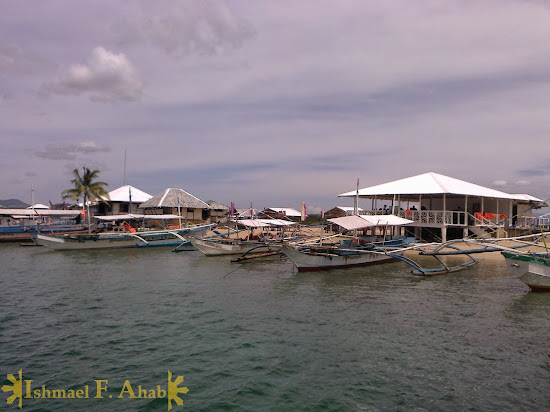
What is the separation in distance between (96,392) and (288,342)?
5.15m

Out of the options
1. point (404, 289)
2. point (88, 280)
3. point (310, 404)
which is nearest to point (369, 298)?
point (404, 289)

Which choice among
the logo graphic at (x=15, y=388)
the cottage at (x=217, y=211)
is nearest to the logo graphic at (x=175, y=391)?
the logo graphic at (x=15, y=388)

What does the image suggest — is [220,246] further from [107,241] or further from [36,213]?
[36,213]

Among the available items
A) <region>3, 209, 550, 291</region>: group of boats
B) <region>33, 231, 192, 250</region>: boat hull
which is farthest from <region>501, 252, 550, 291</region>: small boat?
<region>33, 231, 192, 250</region>: boat hull

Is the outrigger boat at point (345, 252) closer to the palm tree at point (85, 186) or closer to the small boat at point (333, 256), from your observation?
the small boat at point (333, 256)

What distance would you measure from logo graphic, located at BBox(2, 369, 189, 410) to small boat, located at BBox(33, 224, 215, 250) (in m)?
27.3

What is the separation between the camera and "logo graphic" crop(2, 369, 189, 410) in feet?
26.7

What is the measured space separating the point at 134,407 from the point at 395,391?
5.55m

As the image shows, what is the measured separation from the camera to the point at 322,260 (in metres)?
22.6

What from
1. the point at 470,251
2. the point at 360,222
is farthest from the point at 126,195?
the point at 470,251

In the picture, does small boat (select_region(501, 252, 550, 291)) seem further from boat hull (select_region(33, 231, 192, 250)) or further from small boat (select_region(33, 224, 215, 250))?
boat hull (select_region(33, 231, 192, 250))

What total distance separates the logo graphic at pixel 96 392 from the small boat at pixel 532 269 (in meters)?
15.6

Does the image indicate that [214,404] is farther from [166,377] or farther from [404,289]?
[404,289]

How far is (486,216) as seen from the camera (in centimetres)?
3228
